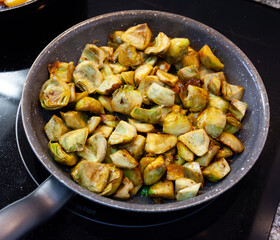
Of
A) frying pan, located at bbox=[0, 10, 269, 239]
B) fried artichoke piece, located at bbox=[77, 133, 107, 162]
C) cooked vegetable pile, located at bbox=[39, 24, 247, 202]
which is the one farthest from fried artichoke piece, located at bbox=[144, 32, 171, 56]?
fried artichoke piece, located at bbox=[77, 133, 107, 162]

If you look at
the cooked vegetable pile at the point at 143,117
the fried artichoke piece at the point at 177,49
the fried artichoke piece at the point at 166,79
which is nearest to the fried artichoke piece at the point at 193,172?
the cooked vegetable pile at the point at 143,117

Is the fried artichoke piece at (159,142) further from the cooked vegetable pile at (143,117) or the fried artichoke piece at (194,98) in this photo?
the fried artichoke piece at (194,98)

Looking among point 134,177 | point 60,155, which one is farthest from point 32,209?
point 134,177

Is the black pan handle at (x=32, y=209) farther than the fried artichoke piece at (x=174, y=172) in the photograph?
No

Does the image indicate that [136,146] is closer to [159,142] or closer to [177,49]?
[159,142]

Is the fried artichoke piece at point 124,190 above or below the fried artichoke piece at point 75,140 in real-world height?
below

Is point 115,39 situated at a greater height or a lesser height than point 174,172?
greater
